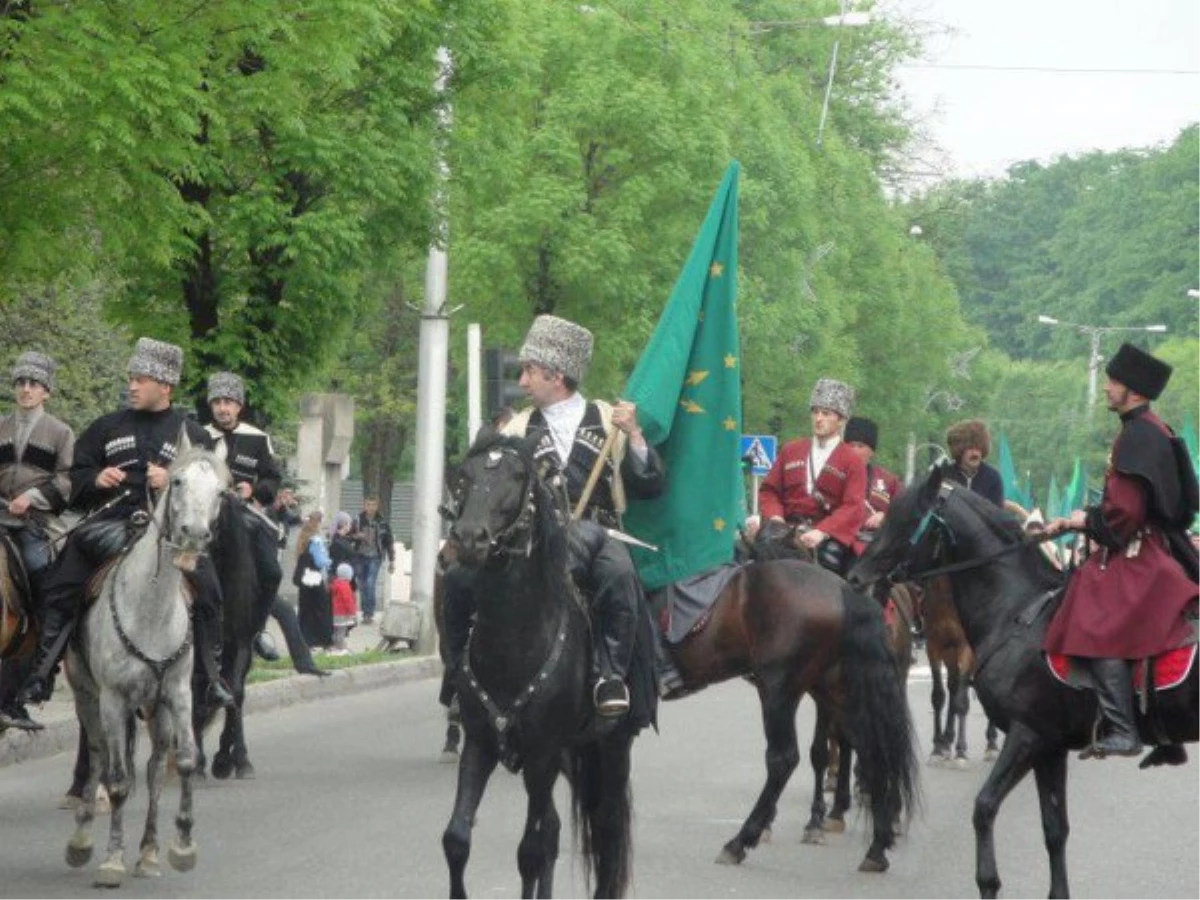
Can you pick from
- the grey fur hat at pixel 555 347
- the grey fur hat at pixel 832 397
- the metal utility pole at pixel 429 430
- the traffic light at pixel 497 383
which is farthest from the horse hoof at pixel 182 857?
the metal utility pole at pixel 429 430

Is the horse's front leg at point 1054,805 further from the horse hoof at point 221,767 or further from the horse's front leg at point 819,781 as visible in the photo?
the horse hoof at point 221,767

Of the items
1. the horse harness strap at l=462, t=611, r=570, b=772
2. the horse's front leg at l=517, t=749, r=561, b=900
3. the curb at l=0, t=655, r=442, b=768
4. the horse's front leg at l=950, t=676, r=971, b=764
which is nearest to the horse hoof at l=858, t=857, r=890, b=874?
the horse's front leg at l=517, t=749, r=561, b=900

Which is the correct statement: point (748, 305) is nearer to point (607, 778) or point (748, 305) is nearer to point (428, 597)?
point (428, 597)

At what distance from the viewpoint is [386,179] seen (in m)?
24.8

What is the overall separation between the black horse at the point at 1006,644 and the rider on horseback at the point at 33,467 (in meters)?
4.48

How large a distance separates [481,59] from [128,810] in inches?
469

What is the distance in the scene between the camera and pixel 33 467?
50.5 ft

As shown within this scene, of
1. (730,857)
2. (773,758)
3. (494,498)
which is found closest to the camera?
(494,498)

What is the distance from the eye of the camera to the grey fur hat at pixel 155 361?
1412 cm

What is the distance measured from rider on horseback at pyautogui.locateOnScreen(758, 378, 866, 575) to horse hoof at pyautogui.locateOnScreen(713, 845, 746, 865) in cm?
288

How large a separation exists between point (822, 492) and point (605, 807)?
5.55m

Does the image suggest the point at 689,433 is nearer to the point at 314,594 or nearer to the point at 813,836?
the point at 813,836

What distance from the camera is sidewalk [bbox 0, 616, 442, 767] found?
18.6 metres

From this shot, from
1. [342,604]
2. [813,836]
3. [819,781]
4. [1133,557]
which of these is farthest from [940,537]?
[342,604]
